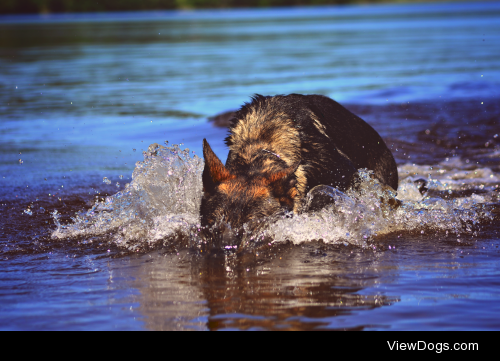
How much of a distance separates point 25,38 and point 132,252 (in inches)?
1647

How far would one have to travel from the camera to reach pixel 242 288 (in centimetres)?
522

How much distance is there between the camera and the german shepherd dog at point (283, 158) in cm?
566

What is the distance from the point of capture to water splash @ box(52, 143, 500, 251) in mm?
6430

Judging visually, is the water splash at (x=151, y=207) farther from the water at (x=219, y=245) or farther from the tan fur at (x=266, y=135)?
the tan fur at (x=266, y=135)

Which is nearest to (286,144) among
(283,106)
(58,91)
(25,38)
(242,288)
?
(283,106)

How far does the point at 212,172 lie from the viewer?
18.6 ft

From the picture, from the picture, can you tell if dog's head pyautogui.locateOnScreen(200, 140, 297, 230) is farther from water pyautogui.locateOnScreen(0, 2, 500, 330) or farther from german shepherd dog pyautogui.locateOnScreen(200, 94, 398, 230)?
water pyautogui.locateOnScreen(0, 2, 500, 330)

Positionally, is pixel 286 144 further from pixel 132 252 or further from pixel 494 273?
pixel 494 273
